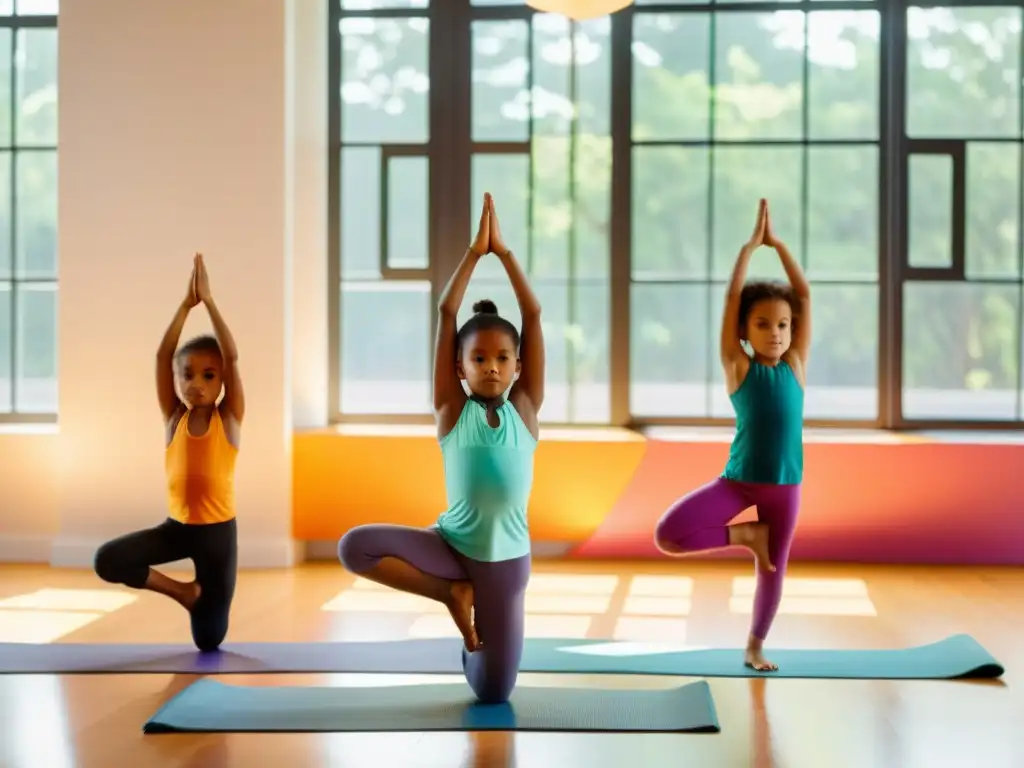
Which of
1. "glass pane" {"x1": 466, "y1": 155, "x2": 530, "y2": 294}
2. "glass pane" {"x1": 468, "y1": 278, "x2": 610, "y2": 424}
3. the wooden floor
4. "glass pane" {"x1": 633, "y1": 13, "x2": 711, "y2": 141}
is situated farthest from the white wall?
"glass pane" {"x1": 633, "y1": 13, "x2": 711, "y2": 141}

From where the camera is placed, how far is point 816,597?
453 centimetres

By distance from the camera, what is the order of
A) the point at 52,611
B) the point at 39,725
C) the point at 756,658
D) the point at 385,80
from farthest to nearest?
the point at 385,80, the point at 52,611, the point at 756,658, the point at 39,725

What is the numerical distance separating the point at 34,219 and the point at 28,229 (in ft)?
0.19

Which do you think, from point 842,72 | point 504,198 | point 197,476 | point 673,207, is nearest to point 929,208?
point 842,72

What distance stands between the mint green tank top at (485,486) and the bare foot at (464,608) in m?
0.09

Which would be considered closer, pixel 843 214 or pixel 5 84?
pixel 843 214

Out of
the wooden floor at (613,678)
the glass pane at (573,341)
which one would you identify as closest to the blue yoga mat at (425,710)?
the wooden floor at (613,678)

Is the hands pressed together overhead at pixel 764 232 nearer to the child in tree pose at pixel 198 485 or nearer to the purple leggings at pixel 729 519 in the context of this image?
the purple leggings at pixel 729 519

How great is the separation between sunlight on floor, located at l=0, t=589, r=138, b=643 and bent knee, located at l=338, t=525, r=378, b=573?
1436 mm

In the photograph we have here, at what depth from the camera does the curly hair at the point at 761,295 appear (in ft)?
11.1

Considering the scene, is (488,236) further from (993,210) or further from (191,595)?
(993,210)

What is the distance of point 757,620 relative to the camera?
3.44 meters

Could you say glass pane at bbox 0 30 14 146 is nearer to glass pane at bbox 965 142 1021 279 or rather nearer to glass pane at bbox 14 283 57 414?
glass pane at bbox 14 283 57 414

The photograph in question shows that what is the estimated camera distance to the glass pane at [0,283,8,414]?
18.9 feet
